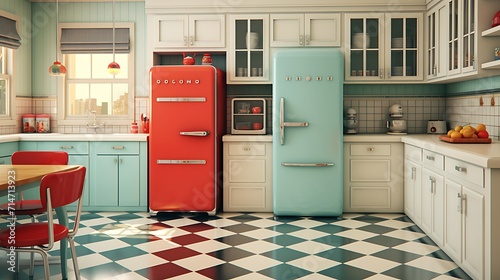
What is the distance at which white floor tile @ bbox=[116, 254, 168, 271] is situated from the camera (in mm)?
3851

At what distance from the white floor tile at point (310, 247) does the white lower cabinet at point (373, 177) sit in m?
1.42

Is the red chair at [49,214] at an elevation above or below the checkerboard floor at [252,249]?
above

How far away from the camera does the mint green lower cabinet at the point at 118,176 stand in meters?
5.88

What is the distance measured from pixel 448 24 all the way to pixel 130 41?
149 inches

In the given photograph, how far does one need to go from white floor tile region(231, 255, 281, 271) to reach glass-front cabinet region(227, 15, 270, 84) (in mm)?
2477

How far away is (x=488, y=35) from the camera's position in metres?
4.25

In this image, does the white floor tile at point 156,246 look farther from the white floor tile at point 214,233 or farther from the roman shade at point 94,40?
the roman shade at point 94,40

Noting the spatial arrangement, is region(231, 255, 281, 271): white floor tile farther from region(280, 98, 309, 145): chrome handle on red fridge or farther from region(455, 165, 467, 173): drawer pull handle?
region(280, 98, 309, 145): chrome handle on red fridge

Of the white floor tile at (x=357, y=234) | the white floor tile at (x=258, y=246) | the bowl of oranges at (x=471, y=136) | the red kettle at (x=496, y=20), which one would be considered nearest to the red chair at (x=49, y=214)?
the white floor tile at (x=258, y=246)

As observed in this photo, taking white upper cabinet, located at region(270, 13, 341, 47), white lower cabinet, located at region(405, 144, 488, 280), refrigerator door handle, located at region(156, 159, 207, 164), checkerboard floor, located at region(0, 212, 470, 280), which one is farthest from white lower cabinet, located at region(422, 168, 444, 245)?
refrigerator door handle, located at region(156, 159, 207, 164)

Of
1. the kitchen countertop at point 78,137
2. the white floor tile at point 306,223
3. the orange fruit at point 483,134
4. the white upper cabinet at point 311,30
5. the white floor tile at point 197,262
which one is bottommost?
the white floor tile at point 197,262

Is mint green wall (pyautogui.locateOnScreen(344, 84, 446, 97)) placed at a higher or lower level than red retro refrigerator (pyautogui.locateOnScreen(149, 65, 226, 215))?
higher

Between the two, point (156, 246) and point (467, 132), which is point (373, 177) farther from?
point (156, 246)

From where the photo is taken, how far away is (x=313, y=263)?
12.9 feet
